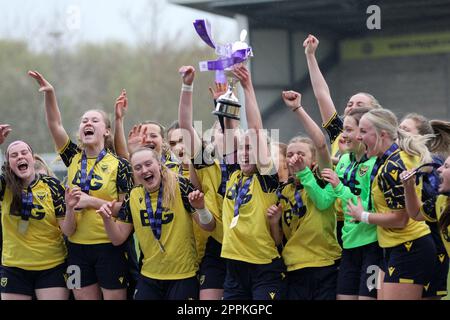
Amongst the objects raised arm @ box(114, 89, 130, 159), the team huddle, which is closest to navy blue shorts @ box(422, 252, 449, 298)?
the team huddle

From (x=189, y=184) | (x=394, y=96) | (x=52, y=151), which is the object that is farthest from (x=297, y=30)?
(x=52, y=151)

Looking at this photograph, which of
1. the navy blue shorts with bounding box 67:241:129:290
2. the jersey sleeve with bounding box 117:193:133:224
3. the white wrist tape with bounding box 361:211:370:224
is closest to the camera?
the white wrist tape with bounding box 361:211:370:224

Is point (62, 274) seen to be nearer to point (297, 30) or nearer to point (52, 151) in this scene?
point (297, 30)

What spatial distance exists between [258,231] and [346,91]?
28.0 feet

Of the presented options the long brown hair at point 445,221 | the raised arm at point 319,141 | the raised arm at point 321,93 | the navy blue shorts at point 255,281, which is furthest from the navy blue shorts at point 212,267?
the long brown hair at point 445,221

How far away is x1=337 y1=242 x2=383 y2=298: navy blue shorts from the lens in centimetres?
506

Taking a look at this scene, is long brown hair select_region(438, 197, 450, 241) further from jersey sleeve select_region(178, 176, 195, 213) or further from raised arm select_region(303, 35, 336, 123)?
jersey sleeve select_region(178, 176, 195, 213)

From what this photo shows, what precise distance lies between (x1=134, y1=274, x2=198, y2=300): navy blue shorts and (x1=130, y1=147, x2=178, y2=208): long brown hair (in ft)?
1.56

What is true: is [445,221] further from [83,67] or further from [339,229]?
[83,67]

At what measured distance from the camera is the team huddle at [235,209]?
494cm

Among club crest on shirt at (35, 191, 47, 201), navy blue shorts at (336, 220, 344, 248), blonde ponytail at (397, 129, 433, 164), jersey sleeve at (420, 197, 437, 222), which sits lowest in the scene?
navy blue shorts at (336, 220, 344, 248)

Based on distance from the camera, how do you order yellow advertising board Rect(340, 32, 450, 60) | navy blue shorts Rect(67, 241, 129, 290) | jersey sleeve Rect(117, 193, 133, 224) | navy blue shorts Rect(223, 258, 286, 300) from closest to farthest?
navy blue shorts Rect(223, 258, 286, 300) → jersey sleeve Rect(117, 193, 133, 224) → navy blue shorts Rect(67, 241, 129, 290) → yellow advertising board Rect(340, 32, 450, 60)

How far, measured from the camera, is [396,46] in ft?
45.1

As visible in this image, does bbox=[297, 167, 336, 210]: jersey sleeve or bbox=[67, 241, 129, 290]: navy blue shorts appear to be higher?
bbox=[297, 167, 336, 210]: jersey sleeve
